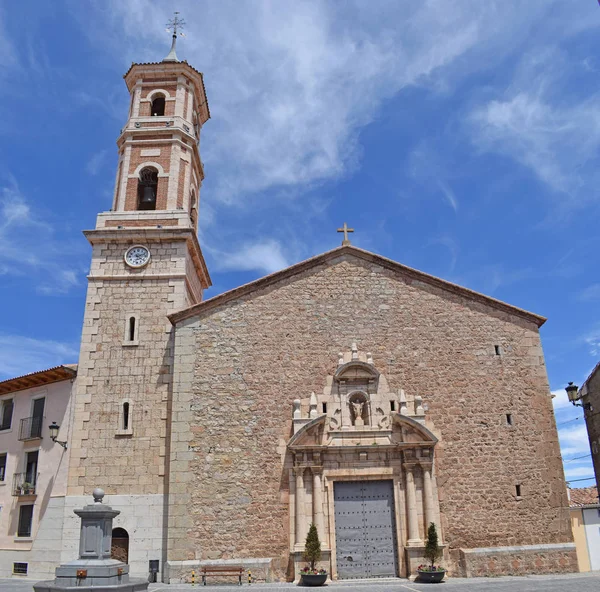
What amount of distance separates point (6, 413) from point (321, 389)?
11.7 m

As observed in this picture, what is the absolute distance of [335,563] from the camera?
48.4 ft

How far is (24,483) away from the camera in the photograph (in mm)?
17844

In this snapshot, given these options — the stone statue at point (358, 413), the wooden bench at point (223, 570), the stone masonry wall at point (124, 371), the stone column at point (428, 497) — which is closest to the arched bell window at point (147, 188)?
the stone masonry wall at point (124, 371)

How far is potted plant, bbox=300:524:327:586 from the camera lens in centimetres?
1374

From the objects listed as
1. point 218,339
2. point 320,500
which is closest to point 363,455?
point 320,500

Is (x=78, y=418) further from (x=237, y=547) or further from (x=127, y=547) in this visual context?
(x=237, y=547)

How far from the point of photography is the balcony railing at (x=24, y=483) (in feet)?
57.9

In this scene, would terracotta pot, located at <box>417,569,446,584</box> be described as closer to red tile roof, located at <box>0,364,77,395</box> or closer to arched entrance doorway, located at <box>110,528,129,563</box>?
arched entrance doorway, located at <box>110,528,129,563</box>

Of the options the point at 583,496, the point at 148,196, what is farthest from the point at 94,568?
the point at 583,496

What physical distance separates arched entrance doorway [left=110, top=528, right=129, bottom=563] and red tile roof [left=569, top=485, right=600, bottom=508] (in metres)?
14.6

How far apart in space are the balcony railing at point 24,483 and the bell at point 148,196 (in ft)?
31.3

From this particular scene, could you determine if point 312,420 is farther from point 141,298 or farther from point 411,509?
point 141,298

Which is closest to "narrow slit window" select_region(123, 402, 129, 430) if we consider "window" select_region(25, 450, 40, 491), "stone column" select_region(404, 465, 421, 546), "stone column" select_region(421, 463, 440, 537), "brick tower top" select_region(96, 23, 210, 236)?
"window" select_region(25, 450, 40, 491)

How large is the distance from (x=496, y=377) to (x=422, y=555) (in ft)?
17.6
